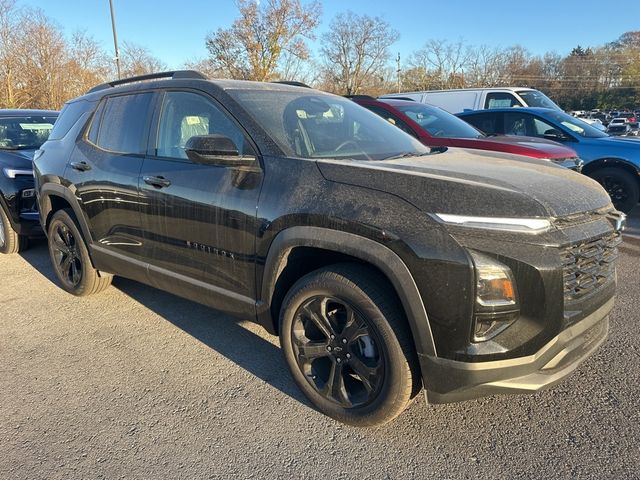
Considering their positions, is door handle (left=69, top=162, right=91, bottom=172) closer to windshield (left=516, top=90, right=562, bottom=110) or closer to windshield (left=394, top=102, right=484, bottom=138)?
windshield (left=394, top=102, right=484, bottom=138)

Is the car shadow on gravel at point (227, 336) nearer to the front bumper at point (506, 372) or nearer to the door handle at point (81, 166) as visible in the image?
the front bumper at point (506, 372)

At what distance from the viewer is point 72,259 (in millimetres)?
4551

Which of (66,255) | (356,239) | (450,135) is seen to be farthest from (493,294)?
(450,135)

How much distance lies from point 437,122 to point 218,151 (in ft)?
15.9

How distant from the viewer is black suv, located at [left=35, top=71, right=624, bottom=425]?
211cm

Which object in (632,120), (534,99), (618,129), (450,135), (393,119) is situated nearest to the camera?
(450,135)

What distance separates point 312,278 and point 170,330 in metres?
1.79

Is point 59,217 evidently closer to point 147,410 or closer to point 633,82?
point 147,410

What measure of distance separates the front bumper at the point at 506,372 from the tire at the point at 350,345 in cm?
16

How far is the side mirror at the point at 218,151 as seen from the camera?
2775 millimetres

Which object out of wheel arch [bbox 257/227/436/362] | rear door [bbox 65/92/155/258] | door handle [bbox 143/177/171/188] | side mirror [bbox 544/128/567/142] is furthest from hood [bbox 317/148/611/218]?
side mirror [bbox 544/128/567/142]

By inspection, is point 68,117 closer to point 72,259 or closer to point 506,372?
point 72,259

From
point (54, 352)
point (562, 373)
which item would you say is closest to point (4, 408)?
point (54, 352)

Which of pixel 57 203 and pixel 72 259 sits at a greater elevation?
pixel 57 203
